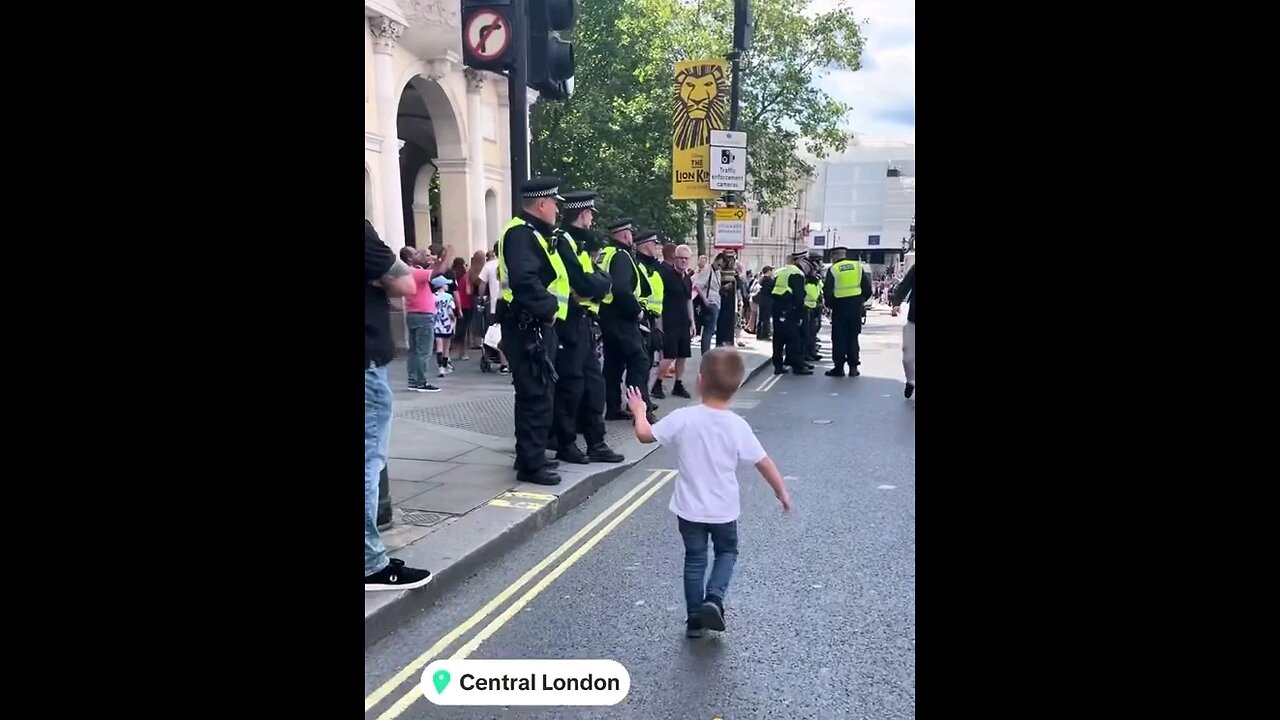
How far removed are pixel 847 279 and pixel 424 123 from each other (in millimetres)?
4123

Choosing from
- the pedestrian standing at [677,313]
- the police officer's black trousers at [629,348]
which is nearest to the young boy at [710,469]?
the police officer's black trousers at [629,348]

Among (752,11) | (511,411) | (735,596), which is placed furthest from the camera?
(511,411)

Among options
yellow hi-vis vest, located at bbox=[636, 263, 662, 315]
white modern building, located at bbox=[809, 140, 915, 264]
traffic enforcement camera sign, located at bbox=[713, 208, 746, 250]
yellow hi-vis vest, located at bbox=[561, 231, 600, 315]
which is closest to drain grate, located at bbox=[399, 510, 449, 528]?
yellow hi-vis vest, located at bbox=[561, 231, 600, 315]

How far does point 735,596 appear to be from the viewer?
3238 mm

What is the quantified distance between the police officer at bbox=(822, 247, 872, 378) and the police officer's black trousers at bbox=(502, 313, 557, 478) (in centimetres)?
334

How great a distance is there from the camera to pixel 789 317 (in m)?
7.52

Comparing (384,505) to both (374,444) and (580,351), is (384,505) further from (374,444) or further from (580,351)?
(580,351)

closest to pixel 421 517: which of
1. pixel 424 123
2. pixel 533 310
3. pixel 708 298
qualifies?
pixel 533 310

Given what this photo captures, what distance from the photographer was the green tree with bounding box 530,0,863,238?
360cm
